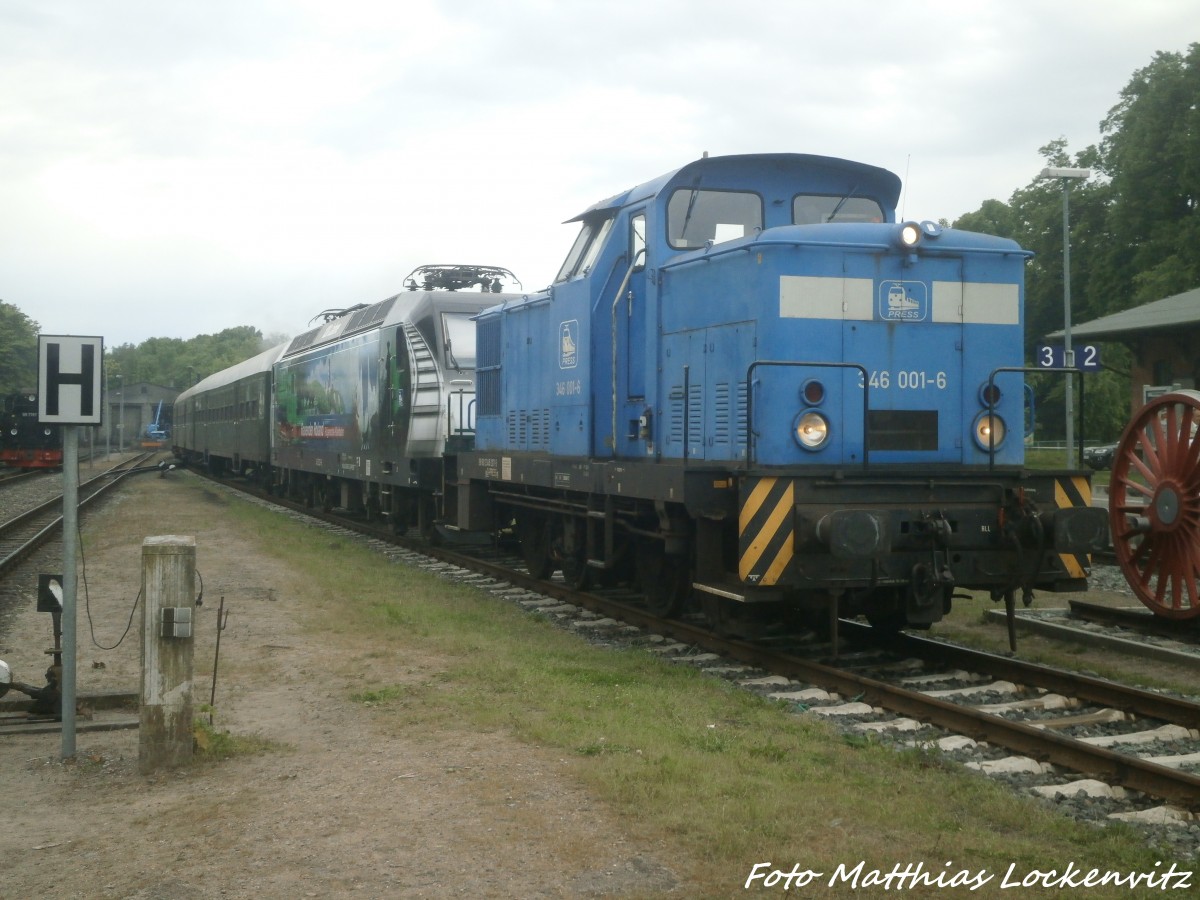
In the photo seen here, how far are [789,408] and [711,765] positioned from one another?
10.4 ft

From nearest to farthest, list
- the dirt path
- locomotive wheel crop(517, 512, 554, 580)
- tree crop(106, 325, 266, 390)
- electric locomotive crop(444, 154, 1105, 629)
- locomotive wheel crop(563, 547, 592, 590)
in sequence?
the dirt path → electric locomotive crop(444, 154, 1105, 629) → locomotive wheel crop(563, 547, 592, 590) → locomotive wheel crop(517, 512, 554, 580) → tree crop(106, 325, 266, 390)

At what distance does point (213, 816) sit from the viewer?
5.19 meters

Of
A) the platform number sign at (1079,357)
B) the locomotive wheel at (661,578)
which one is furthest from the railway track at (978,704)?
the platform number sign at (1079,357)

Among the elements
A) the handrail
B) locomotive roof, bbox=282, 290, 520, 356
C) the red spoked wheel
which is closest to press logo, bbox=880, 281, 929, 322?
the handrail

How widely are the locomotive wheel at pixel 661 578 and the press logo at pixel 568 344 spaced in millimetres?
1812

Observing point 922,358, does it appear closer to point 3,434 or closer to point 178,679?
point 178,679

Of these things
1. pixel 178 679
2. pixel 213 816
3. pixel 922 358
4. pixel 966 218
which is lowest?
pixel 213 816

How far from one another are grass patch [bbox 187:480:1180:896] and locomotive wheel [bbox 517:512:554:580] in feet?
8.71

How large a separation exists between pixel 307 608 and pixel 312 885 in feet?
23.4

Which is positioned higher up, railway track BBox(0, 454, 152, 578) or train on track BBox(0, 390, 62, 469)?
train on track BBox(0, 390, 62, 469)

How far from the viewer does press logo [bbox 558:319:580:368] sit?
10.8 meters

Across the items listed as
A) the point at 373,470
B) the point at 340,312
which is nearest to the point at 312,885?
the point at 373,470

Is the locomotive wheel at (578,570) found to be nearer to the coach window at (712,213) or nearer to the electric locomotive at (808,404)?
the electric locomotive at (808,404)

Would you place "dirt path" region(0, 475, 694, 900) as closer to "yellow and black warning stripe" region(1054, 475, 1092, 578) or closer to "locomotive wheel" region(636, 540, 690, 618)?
"locomotive wheel" region(636, 540, 690, 618)
